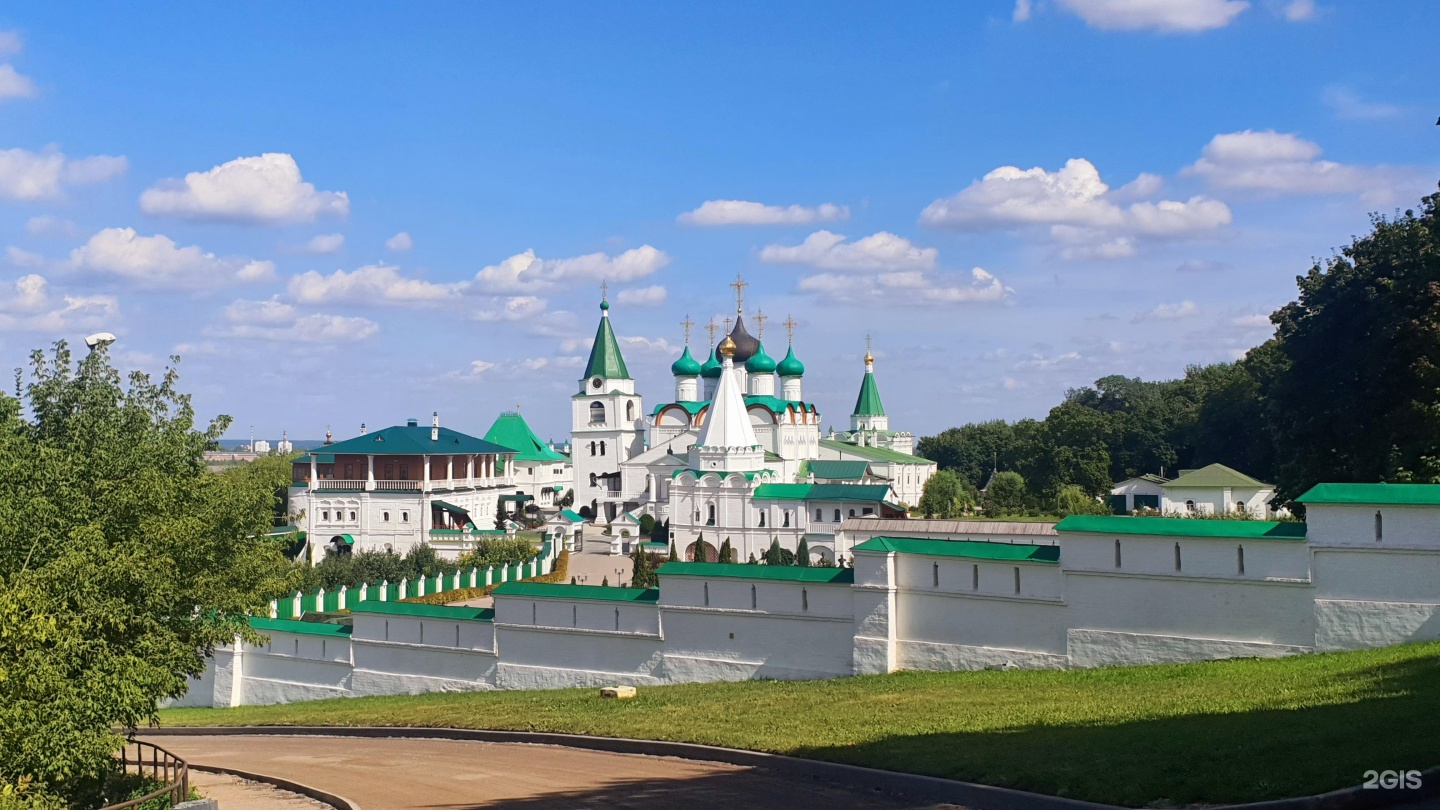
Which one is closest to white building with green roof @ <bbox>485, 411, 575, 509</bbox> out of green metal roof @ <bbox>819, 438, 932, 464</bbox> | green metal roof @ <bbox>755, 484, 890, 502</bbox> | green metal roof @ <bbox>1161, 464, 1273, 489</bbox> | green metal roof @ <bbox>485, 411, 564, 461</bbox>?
green metal roof @ <bbox>485, 411, 564, 461</bbox>

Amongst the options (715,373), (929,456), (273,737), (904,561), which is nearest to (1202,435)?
(715,373)

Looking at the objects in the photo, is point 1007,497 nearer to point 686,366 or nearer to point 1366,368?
point 686,366

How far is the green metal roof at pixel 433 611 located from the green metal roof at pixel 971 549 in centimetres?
760

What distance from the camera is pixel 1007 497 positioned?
6431 centimetres

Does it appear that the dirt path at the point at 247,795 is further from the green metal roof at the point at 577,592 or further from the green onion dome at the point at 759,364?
the green onion dome at the point at 759,364

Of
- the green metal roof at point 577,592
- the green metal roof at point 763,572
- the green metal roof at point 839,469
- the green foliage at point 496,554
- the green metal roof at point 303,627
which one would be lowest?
the green metal roof at point 303,627

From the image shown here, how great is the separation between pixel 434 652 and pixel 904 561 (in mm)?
9559

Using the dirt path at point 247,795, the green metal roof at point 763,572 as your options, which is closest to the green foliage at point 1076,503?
the green metal roof at point 763,572

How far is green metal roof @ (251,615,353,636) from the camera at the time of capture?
25.4 m

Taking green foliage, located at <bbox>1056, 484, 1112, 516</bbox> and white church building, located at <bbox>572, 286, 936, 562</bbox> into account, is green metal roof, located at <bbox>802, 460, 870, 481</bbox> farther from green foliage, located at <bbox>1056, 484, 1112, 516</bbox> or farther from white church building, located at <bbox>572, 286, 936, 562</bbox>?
green foliage, located at <bbox>1056, 484, 1112, 516</bbox>

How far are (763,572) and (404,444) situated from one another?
129ft

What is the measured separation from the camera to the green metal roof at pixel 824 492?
169 ft

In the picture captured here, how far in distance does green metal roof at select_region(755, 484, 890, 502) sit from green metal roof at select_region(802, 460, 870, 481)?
9.39 metres

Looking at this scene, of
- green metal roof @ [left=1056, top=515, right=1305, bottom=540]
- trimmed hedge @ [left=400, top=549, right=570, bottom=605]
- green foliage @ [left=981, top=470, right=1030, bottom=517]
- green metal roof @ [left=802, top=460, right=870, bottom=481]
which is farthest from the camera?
green foliage @ [left=981, top=470, right=1030, bottom=517]
